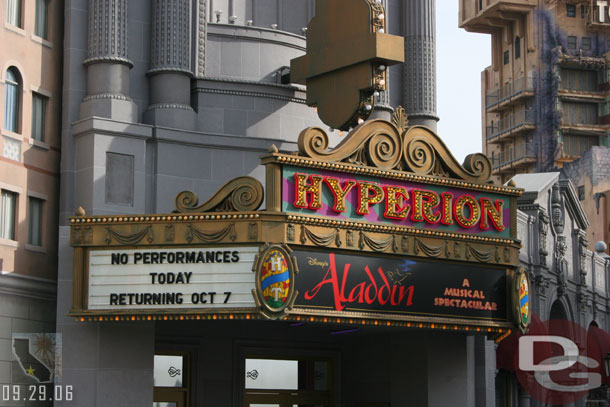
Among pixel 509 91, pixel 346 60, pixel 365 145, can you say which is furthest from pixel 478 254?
pixel 509 91

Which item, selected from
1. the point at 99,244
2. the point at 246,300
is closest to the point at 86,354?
the point at 99,244

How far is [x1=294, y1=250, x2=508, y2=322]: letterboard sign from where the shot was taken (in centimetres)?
2311

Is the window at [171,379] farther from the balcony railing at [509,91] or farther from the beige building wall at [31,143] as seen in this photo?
the balcony railing at [509,91]

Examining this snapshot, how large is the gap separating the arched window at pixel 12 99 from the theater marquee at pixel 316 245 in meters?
3.34

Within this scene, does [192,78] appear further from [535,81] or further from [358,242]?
[535,81]

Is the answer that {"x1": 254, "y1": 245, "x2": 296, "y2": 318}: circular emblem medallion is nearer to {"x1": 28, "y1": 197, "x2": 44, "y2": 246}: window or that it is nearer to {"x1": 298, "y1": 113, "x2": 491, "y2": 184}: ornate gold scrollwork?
{"x1": 298, "y1": 113, "x2": 491, "y2": 184}: ornate gold scrollwork

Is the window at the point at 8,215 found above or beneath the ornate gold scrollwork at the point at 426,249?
above

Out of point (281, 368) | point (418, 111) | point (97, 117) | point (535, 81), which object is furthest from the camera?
point (535, 81)

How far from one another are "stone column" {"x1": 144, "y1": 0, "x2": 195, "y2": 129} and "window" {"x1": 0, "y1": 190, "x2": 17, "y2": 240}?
3.76 metres

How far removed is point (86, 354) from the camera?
24.2 meters

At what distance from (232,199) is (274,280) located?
6.46 ft

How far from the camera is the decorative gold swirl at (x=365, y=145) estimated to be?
23406 millimetres

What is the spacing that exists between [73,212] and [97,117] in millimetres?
2252
